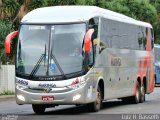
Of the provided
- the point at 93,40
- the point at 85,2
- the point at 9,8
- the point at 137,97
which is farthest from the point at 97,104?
the point at 85,2

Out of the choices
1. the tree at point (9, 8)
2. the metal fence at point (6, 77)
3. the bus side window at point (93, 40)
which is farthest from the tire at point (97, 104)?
the tree at point (9, 8)

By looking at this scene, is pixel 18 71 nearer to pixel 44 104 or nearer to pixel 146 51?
pixel 44 104

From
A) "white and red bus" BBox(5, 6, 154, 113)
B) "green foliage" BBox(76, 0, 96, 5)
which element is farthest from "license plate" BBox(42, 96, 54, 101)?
"green foliage" BBox(76, 0, 96, 5)

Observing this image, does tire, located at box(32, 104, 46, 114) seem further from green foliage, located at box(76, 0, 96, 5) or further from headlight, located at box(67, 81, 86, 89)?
green foliage, located at box(76, 0, 96, 5)

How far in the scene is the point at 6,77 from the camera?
34.7 m

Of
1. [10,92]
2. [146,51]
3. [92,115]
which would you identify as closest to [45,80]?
[92,115]

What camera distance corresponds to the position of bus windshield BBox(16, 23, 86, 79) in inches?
→ 782

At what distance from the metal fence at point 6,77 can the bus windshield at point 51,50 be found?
14.2 metres

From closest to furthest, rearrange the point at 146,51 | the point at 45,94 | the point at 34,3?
1. the point at 45,94
2. the point at 146,51
3. the point at 34,3

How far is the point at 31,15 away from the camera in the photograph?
68.6 ft

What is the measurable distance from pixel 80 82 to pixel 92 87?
91 cm

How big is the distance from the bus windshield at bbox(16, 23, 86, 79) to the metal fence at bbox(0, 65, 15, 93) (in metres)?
14.2

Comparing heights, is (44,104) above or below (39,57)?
below

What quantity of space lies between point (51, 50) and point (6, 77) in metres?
15.0
